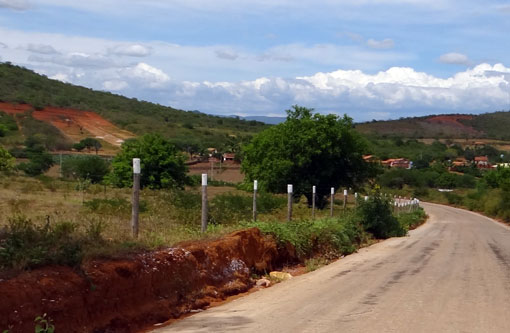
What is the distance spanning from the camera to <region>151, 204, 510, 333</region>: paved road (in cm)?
917

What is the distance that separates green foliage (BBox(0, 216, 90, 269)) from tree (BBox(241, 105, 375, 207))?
35.9 meters

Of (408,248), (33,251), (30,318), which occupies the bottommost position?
(408,248)

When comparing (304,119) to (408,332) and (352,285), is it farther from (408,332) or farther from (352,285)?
(408,332)

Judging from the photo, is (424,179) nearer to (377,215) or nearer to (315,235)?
(377,215)

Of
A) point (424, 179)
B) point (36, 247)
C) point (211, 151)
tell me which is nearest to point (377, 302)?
point (36, 247)

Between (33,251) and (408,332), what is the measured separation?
4.88 m

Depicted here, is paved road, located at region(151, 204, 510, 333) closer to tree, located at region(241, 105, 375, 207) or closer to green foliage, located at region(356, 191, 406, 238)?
green foliage, located at region(356, 191, 406, 238)

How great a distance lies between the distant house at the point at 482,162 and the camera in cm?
14718

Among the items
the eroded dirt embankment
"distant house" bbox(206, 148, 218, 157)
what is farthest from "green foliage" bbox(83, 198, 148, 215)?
"distant house" bbox(206, 148, 218, 157)

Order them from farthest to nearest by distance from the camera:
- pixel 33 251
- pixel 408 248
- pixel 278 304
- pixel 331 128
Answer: pixel 331 128, pixel 408 248, pixel 278 304, pixel 33 251

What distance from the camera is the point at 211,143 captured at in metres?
113

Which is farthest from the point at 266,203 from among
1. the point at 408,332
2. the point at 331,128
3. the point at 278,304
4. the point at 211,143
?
the point at 211,143

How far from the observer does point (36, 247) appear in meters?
8.83

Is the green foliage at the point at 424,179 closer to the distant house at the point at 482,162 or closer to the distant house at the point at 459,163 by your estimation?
the distant house at the point at 459,163
